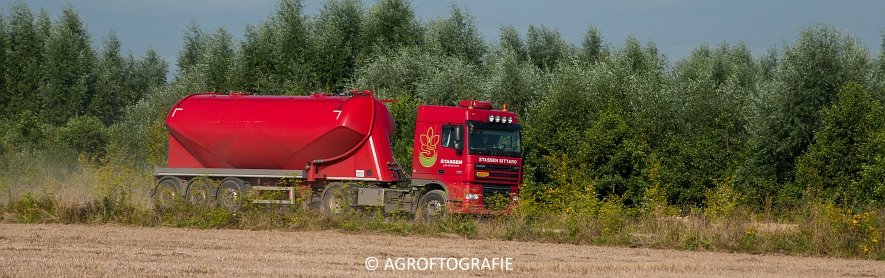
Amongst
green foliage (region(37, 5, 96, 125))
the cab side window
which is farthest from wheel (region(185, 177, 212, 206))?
green foliage (region(37, 5, 96, 125))

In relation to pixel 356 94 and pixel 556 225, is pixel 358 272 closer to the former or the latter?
pixel 556 225

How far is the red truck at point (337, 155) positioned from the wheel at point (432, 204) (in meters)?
0.03

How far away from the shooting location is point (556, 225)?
1945cm

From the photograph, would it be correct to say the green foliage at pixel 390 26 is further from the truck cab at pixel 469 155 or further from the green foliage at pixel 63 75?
the truck cab at pixel 469 155

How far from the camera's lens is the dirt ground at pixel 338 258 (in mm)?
13609

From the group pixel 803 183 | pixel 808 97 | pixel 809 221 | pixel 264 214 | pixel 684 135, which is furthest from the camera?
pixel 684 135

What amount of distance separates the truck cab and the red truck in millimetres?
24

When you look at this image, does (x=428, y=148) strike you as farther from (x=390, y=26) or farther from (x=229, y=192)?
(x=390, y=26)

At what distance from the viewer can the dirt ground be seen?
1361 centimetres

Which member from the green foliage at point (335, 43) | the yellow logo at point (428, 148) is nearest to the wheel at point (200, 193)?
the yellow logo at point (428, 148)

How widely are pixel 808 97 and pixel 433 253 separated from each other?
20325 mm

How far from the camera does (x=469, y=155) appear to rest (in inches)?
929

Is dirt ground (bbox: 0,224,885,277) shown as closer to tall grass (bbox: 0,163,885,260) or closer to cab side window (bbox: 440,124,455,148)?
tall grass (bbox: 0,163,885,260)

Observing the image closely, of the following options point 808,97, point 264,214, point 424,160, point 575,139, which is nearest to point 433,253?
point 264,214
